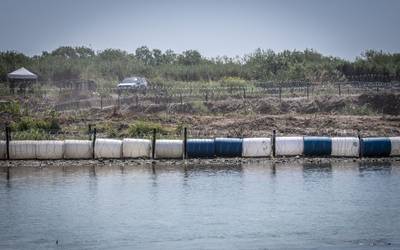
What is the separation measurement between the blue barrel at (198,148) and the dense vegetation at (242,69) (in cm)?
4873

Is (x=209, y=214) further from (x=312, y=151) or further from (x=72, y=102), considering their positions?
(x=72, y=102)

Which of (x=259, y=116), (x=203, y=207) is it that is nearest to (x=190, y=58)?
(x=259, y=116)

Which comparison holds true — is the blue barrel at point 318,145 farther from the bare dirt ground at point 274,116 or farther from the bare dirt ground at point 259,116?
the bare dirt ground at point 259,116

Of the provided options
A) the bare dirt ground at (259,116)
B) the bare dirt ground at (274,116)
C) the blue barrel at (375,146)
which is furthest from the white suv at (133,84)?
the blue barrel at (375,146)

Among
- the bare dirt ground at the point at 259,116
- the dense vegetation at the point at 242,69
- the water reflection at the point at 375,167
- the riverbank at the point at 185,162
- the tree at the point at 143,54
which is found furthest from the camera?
→ the tree at the point at 143,54

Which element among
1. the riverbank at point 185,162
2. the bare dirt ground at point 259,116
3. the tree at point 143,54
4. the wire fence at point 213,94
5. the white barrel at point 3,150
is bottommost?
the riverbank at point 185,162

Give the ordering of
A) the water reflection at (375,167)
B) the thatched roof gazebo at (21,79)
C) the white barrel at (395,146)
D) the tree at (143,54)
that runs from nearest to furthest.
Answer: the water reflection at (375,167)
the white barrel at (395,146)
the thatched roof gazebo at (21,79)
the tree at (143,54)

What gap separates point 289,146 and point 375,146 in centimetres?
567

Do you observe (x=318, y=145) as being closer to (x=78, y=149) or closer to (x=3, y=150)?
(x=78, y=149)

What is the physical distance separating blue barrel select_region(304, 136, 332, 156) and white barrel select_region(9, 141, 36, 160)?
17.9 m

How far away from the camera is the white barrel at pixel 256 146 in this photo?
5262 centimetres

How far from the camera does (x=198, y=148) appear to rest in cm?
5259

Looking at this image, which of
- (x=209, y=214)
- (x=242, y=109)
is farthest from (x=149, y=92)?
(x=209, y=214)

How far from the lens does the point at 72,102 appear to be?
81.8 meters
